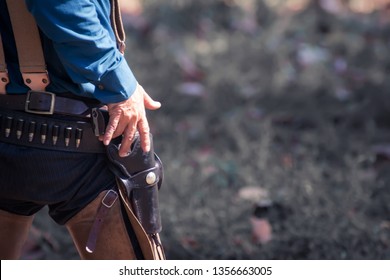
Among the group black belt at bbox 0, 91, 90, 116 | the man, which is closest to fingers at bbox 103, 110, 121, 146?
the man

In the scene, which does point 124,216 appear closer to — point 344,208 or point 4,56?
point 4,56

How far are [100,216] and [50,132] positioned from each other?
0.99ft

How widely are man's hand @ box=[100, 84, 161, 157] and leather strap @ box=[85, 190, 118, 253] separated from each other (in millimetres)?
131

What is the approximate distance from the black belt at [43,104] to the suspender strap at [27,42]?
5 cm

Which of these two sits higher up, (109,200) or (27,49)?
(27,49)

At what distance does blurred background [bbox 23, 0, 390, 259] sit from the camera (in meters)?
4.29

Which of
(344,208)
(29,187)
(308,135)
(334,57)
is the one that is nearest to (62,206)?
(29,187)

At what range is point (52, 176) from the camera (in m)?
2.71

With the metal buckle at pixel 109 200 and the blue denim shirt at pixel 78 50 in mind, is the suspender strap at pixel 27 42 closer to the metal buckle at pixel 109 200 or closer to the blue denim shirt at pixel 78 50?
the blue denim shirt at pixel 78 50

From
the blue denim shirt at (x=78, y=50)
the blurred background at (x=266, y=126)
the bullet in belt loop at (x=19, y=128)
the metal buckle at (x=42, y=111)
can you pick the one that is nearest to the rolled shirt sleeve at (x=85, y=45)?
the blue denim shirt at (x=78, y=50)

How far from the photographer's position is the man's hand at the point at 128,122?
2680 mm

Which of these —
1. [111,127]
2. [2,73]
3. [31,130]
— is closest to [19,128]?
[31,130]

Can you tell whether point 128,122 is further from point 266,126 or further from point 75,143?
point 266,126

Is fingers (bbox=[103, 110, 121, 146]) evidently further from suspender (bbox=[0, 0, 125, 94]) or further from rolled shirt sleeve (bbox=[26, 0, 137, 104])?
suspender (bbox=[0, 0, 125, 94])
